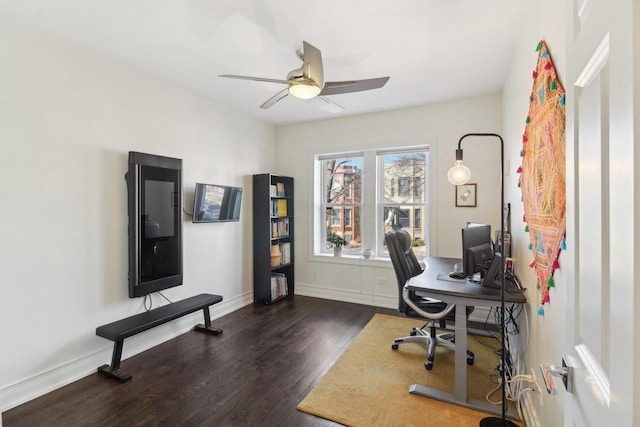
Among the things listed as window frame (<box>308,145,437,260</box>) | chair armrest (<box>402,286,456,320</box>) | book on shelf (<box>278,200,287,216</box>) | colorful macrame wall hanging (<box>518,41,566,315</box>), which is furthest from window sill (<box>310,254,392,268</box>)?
colorful macrame wall hanging (<box>518,41,566,315</box>)

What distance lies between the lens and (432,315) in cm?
246

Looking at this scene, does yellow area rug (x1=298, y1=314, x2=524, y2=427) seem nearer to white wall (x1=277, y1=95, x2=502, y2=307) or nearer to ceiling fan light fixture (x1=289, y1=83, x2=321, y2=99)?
white wall (x1=277, y1=95, x2=502, y2=307)

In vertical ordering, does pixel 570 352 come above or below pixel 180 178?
below

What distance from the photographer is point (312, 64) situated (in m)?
2.03

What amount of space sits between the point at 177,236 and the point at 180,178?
1.96 ft

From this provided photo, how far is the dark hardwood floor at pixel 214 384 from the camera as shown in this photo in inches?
77.4

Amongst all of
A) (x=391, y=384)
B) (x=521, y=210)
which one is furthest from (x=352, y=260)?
(x=521, y=210)

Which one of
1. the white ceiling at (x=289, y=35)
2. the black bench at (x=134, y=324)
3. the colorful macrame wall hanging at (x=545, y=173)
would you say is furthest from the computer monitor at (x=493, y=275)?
the black bench at (x=134, y=324)

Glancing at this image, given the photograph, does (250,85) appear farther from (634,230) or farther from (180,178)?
(634,230)

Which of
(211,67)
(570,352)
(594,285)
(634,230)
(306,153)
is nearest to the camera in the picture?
(634,230)

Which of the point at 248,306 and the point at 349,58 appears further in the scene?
the point at 248,306

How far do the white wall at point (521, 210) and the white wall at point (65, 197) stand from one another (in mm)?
3115

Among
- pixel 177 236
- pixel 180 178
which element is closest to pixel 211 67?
pixel 180 178

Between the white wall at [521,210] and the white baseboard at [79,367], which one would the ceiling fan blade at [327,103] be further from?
the white baseboard at [79,367]
